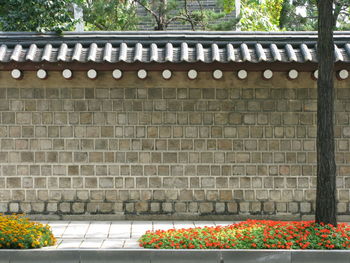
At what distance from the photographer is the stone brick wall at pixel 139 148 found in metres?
11.0

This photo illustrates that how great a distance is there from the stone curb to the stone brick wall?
310 cm

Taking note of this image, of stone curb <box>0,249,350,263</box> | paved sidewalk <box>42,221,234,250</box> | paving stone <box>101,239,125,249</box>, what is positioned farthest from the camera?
paved sidewalk <box>42,221,234,250</box>

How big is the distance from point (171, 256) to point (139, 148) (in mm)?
3486

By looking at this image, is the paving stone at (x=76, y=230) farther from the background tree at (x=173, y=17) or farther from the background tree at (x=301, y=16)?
the background tree at (x=301, y=16)

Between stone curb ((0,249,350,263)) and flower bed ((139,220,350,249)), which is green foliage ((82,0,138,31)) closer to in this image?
flower bed ((139,220,350,249))

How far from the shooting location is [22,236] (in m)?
8.16

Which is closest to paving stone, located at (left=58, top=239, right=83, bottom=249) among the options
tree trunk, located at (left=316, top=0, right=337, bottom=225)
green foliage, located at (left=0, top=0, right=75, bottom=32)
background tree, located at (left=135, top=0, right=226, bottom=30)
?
tree trunk, located at (left=316, top=0, right=337, bottom=225)

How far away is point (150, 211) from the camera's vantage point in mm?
11039

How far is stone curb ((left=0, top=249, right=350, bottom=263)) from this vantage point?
786 centimetres

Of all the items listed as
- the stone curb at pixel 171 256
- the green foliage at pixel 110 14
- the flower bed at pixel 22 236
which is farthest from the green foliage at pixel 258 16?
the flower bed at pixel 22 236

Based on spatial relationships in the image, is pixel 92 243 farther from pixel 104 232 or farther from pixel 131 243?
pixel 104 232

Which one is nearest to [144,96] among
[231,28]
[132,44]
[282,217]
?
[132,44]

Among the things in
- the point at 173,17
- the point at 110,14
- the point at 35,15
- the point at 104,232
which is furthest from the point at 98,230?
the point at 173,17

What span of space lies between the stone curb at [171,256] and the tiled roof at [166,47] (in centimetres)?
368
